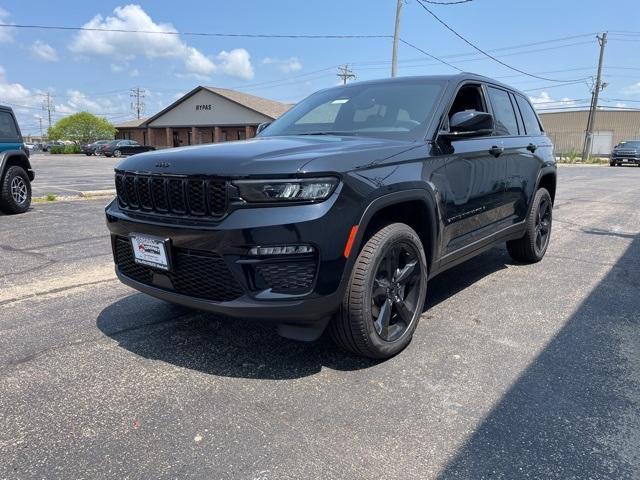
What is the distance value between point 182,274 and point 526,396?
6.67 feet

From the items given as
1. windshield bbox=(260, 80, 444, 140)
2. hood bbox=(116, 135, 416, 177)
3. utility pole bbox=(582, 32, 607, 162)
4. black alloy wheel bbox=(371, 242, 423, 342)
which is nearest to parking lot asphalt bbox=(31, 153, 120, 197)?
windshield bbox=(260, 80, 444, 140)

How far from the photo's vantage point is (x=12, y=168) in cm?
895

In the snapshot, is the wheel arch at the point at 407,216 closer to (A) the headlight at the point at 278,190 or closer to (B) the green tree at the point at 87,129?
(A) the headlight at the point at 278,190

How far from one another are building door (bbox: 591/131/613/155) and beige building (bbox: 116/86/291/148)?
1444 inches

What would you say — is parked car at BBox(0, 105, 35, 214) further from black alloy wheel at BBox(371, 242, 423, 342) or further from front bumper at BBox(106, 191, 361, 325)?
black alloy wheel at BBox(371, 242, 423, 342)

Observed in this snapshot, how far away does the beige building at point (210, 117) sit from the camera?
5075 cm

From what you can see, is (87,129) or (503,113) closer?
(503,113)

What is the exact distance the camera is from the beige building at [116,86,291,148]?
50.8 meters

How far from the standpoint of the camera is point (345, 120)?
394 cm

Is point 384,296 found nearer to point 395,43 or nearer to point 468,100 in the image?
point 468,100

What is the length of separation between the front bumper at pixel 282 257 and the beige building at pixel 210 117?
4690 centimetres

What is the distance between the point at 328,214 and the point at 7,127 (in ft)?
28.8

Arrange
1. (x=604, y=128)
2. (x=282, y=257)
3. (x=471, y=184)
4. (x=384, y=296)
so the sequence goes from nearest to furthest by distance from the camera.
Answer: (x=282, y=257), (x=384, y=296), (x=471, y=184), (x=604, y=128)

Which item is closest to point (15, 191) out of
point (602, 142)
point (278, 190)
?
Answer: point (278, 190)
